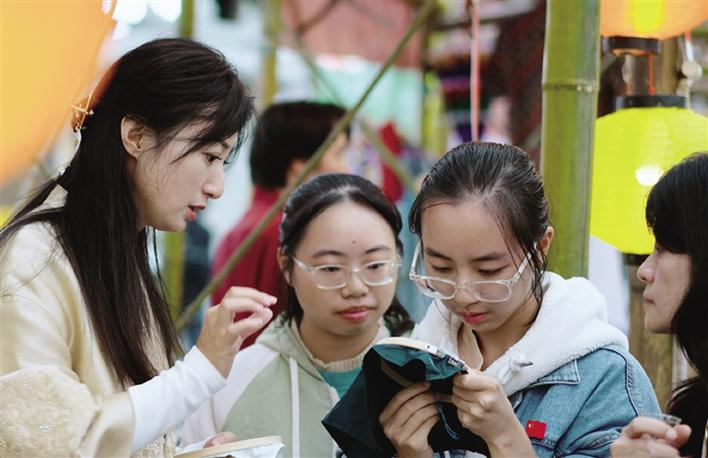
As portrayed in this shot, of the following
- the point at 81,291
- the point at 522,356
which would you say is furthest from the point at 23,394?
the point at 522,356

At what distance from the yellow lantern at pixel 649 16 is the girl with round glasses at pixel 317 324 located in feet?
2.63

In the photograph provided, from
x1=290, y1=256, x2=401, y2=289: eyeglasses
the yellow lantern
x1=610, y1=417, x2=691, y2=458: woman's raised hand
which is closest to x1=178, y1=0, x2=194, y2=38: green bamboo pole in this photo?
x1=290, y1=256, x2=401, y2=289: eyeglasses

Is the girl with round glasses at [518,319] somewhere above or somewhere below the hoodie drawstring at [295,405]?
above

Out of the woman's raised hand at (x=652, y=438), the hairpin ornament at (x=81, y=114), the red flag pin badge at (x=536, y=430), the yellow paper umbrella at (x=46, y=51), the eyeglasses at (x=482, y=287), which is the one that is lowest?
the red flag pin badge at (x=536, y=430)

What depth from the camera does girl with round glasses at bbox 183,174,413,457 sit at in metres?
2.64

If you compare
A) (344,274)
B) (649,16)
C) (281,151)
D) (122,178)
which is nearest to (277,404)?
(344,274)

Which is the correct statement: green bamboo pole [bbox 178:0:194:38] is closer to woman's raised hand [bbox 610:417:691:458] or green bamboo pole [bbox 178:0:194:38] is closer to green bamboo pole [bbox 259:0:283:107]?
green bamboo pole [bbox 259:0:283:107]

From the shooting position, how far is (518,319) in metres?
2.10

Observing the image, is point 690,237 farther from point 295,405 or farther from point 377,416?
point 295,405

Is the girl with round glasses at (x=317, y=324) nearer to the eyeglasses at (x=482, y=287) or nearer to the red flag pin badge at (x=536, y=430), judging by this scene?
the eyeglasses at (x=482, y=287)

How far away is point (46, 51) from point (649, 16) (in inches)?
67.7

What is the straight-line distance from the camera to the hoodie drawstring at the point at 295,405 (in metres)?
2.62

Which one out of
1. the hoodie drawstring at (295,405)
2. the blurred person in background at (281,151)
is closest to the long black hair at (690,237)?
the hoodie drawstring at (295,405)

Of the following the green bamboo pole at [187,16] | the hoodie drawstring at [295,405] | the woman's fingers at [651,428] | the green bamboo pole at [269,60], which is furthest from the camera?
the green bamboo pole at [269,60]
